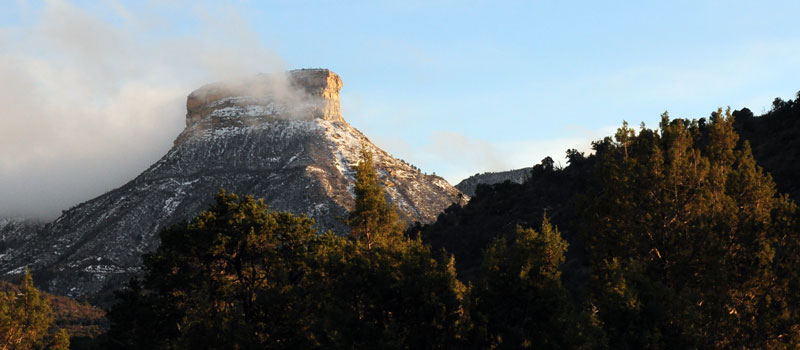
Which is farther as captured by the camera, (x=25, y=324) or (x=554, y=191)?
(x=554, y=191)

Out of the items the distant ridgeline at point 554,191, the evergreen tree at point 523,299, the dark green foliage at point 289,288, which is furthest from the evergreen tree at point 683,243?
the distant ridgeline at point 554,191

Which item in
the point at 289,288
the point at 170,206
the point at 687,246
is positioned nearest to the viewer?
the point at 687,246

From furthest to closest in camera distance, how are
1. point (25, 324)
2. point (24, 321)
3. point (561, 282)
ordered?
1. point (25, 324)
2. point (24, 321)
3. point (561, 282)

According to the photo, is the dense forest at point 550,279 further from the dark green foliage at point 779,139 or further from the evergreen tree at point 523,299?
the dark green foliage at point 779,139

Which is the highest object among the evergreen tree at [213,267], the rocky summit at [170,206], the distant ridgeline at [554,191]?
the rocky summit at [170,206]

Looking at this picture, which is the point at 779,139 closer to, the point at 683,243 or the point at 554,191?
the point at 554,191

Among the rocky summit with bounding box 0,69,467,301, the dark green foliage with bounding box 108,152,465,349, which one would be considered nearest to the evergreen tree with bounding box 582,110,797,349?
the dark green foliage with bounding box 108,152,465,349

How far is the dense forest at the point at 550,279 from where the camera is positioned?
28453 mm

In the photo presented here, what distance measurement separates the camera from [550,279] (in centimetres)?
3091

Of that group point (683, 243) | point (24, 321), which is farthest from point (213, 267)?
point (683, 243)

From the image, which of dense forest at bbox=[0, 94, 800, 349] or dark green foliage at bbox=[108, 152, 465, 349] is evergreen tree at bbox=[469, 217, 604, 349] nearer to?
dense forest at bbox=[0, 94, 800, 349]

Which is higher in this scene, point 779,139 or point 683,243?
point 779,139

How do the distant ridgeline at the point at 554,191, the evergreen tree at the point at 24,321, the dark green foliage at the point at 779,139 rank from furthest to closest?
the distant ridgeline at the point at 554,191, the dark green foliage at the point at 779,139, the evergreen tree at the point at 24,321

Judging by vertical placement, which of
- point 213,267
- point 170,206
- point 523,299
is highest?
point 170,206
